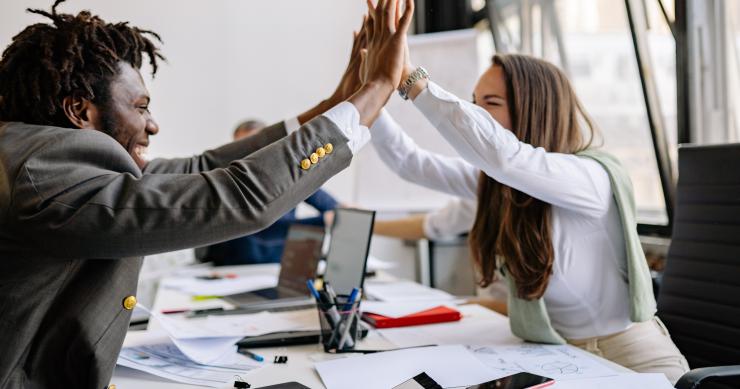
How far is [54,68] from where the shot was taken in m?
1.03

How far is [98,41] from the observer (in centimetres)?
→ 109

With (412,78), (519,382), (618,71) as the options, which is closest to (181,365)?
(519,382)

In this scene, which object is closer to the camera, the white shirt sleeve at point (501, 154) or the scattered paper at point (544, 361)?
the scattered paper at point (544, 361)

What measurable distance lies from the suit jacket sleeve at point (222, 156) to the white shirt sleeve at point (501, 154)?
1.26ft

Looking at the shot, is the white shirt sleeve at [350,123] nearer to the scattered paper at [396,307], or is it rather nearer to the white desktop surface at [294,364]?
the white desktop surface at [294,364]

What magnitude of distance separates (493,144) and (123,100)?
2.36ft

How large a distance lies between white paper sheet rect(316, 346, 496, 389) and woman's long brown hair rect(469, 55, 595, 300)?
0.29m

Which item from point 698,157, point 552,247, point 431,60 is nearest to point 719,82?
point 698,157

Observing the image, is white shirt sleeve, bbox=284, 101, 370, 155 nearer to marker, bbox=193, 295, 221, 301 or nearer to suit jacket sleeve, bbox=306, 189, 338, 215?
marker, bbox=193, 295, 221, 301

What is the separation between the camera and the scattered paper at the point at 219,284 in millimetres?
2131

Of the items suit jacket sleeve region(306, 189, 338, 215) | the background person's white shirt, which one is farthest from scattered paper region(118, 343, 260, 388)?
suit jacket sleeve region(306, 189, 338, 215)

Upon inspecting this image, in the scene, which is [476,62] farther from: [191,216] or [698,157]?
[191,216]

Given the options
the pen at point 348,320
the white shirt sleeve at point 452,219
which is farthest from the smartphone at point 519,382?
the white shirt sleeve at point 452,219

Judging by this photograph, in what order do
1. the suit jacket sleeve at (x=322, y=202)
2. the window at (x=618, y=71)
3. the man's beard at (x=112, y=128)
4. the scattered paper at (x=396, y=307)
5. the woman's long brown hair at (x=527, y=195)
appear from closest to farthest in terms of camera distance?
the man's beard at (x=112, y=128) → the woman's long brown hair at (x=527, y=195) → the scattered paper at (x=396, y=307) → the window at (x=618, y=71) → the suit jacket sleeve at (x=322, y=202)
